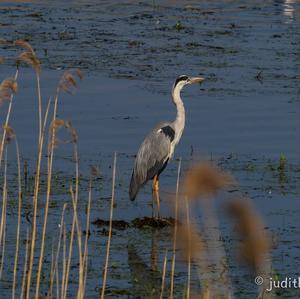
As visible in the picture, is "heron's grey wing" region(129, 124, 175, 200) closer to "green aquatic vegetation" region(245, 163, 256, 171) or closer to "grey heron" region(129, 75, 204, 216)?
"grey heron" region(129, 75, 204, 216)

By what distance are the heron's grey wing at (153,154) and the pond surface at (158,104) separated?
27 centimetres

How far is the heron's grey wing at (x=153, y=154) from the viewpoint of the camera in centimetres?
950

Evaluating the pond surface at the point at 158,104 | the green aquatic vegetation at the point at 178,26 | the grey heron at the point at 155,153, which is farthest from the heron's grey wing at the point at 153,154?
the green aquatic vegetation at the point at 178,26

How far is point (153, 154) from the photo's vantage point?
972 cm

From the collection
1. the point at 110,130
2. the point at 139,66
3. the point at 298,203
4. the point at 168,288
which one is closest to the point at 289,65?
the point at 139,66

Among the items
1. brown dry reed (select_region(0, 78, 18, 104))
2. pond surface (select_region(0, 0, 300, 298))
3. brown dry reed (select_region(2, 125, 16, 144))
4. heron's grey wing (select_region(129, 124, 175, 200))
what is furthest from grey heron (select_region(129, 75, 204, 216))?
brown dry reed (select_region(0, 78, 18, 104))

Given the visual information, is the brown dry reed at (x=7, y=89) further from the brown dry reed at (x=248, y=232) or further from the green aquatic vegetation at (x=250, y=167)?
the green aquatic vegetation at (x=250, y=167)

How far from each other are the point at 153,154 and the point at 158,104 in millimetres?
4180

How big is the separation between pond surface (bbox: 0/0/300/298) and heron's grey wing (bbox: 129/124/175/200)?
27 cm

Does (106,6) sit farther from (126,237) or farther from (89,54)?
(126,237)

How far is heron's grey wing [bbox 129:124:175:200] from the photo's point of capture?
31.2 feet

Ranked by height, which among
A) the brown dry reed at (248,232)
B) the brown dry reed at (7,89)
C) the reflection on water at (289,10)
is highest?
the brown dry reed at (7,89)

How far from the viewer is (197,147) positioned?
38.1 feet

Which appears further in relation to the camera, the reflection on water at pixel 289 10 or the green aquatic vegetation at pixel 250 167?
the reflection on water at pixel 289 10
